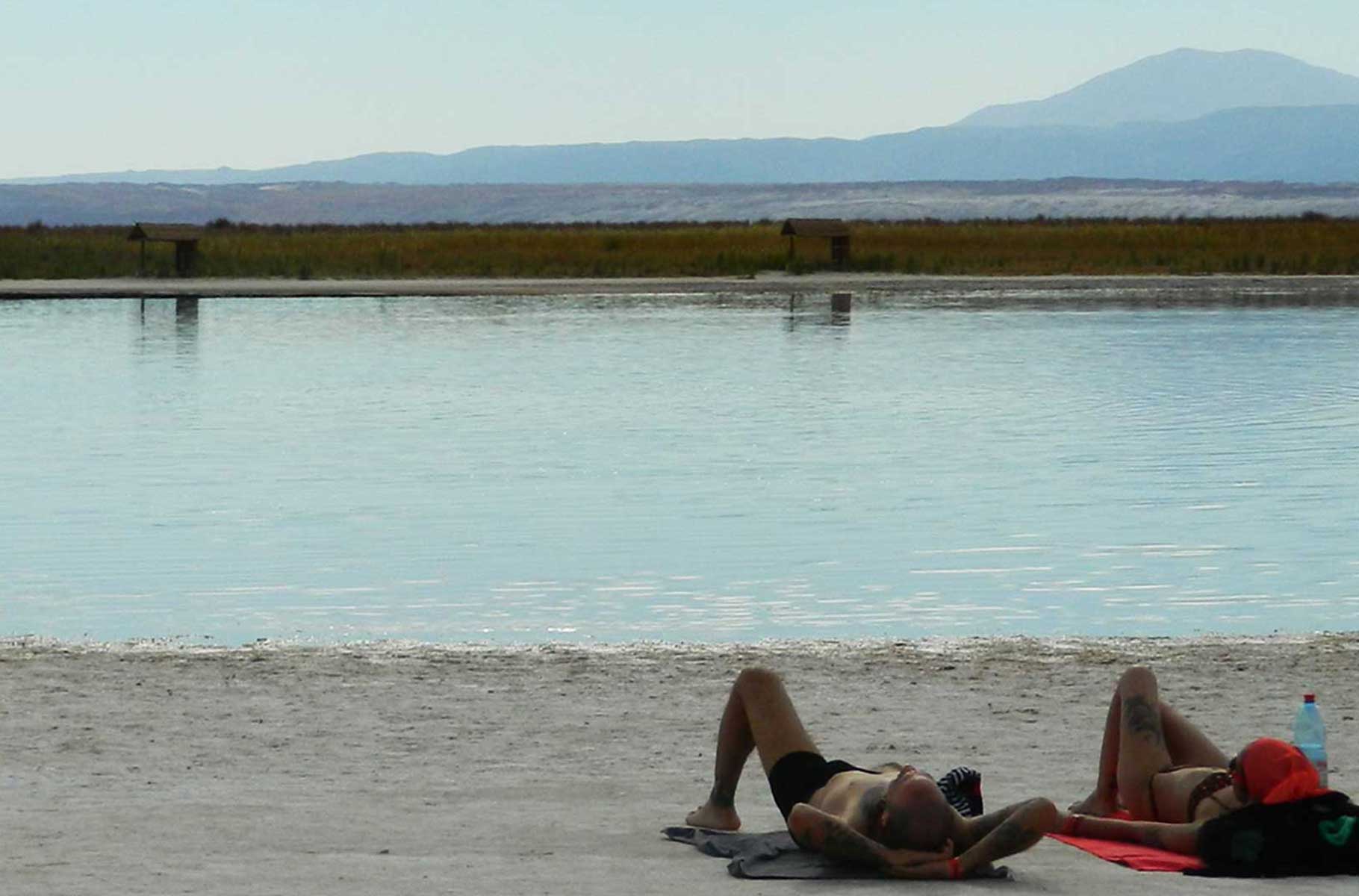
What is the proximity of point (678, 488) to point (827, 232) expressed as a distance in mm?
40243

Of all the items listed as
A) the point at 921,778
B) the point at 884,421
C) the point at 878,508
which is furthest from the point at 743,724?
the point at 884,421

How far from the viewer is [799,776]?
7.09m

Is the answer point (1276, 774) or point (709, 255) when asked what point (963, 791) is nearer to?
point (1276, 774)

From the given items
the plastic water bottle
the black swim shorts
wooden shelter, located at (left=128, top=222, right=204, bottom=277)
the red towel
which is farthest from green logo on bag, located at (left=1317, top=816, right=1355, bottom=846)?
wooden shelter, located at (left=128, top=222, right=204, bottom=277)

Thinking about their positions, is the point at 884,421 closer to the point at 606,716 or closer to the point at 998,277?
the point at 606,716

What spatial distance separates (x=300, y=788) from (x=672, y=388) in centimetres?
2074

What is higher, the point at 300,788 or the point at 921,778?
the point at 921,778

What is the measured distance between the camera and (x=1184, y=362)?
32.2m

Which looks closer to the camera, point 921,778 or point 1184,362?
point 921,778

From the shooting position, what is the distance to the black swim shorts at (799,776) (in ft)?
23.1

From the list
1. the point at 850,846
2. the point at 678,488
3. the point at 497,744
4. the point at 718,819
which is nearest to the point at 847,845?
the point at 850,846

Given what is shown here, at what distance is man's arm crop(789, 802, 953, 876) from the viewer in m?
6.50

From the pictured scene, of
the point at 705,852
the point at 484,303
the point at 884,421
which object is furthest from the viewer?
the point at 484,303

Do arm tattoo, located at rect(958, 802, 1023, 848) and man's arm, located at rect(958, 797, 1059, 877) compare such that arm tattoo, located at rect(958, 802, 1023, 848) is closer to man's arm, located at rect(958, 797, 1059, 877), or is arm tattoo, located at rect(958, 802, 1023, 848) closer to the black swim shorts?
man's arm, located at rect(958, 797, 1059, 877)
